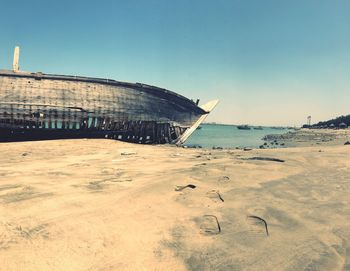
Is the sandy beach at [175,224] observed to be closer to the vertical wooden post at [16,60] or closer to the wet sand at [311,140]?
the vertical wooden post at [16,60]

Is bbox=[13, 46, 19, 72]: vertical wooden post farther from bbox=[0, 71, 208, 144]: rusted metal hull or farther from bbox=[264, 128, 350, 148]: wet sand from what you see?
bbox=[264, 128, 350, 148]: wet sand

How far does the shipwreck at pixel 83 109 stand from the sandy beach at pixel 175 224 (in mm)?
12859

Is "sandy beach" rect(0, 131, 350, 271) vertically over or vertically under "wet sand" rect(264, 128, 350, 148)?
under

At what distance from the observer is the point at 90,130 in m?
17.8

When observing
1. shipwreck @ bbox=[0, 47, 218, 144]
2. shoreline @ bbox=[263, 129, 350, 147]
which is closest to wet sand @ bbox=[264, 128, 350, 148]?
shoreline @ bbox=[263, 129, 350, 147]

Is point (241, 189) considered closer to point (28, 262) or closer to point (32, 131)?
point (28, 262)

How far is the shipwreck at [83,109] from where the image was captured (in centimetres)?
1589

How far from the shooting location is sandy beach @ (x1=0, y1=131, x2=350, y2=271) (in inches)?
85.0

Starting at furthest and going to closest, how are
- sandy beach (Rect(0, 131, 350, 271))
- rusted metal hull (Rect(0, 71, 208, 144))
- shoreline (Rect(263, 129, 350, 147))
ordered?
shoreline (Rect(263, 129, 350, 147)) → rusted metal hull (Rect(0, 71, 208, 144)) → sandy beach (Rect(0, 131, 350, 271))

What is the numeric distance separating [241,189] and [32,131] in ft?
49.7

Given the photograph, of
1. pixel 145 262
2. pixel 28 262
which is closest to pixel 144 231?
pixel 145 262

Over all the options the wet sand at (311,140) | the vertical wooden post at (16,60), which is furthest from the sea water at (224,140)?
the vertical wooden post at (16,60)

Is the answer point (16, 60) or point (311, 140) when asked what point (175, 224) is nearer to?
point (16, 60)

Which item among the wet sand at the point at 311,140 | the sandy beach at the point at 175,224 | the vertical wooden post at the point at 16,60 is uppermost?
the vertical wooden post at the point at 16,60
